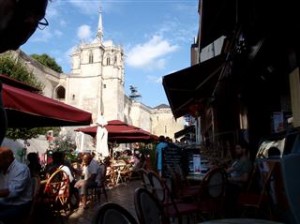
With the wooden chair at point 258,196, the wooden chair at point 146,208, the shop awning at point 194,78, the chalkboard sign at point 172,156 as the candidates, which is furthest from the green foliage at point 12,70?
the wooden chair at point 146,208

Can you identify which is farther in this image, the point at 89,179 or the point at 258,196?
the point at 89,179

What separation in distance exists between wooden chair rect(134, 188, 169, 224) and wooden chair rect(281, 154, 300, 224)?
43.1 inches

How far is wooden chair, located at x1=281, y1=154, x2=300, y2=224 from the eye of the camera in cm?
329

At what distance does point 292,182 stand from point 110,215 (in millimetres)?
1738

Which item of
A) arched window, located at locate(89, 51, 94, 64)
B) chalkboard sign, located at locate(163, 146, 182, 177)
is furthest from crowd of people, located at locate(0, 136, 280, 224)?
arched window, located at locate(89, 51, 94, 64)

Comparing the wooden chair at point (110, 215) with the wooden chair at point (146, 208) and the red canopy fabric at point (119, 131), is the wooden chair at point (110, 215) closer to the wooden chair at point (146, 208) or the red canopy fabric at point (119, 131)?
the wooden chair at point (146, 208)

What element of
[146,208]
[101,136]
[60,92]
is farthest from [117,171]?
[60,92]

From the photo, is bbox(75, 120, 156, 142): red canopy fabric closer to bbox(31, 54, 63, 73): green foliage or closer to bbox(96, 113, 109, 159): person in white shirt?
bbox(96, 113, 109, 159): person in white shirt

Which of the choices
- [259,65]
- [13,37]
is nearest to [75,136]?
[259,65]

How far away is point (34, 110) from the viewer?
530cm

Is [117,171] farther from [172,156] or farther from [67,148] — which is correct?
[67,148]

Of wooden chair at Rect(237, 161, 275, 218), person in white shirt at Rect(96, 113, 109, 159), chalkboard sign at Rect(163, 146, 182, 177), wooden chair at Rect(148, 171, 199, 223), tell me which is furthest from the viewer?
person in white shirt at Rect(96, 113, 109, 159)

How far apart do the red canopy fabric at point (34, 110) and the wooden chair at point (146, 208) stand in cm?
242

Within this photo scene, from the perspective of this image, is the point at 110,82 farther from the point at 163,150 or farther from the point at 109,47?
the point at 163,150
